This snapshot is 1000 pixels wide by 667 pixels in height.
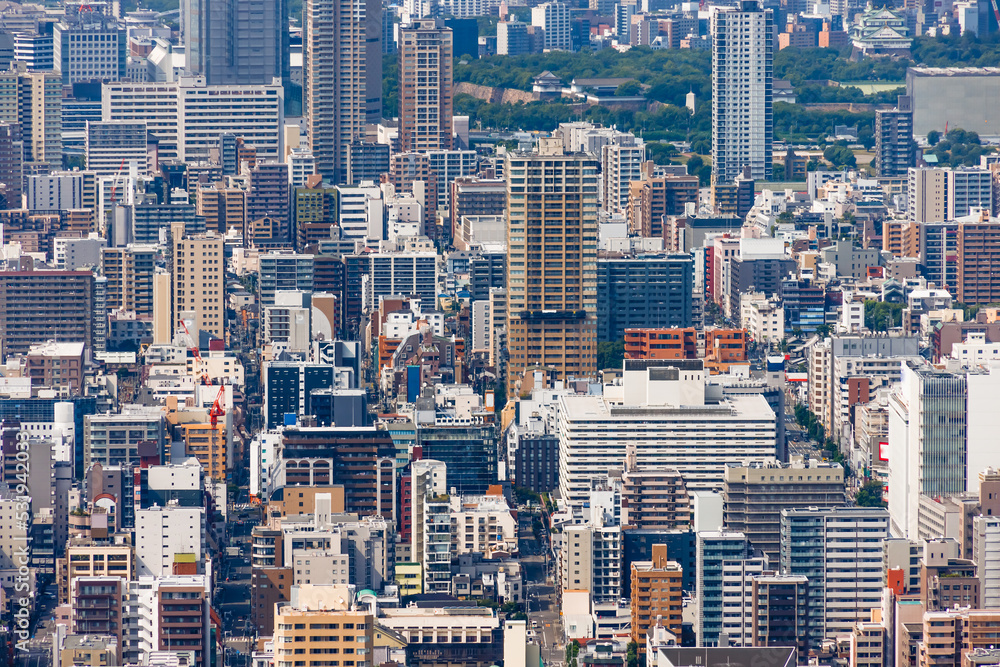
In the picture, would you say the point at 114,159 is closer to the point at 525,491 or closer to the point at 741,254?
the point at 741,254

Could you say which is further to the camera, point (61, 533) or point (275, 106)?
point (275, 106)

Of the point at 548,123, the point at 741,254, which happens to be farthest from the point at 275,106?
the point at 741,254

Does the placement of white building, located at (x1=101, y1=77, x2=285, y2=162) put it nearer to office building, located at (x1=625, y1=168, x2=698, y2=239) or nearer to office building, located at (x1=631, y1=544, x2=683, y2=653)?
office building, located at (x1=625, y1=168, x2=698, y2=239)

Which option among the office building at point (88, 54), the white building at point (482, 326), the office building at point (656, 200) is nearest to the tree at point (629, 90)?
the office building at point (88, 54)

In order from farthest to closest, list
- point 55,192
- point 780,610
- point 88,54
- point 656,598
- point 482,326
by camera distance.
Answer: point 88,54 < point 55,192 < point 482,326 < point 656,598 < point 780,610

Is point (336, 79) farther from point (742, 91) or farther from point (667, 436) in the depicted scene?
point (667, 436)

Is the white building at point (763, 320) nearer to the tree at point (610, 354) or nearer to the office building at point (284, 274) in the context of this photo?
the tree at point (610, 354)

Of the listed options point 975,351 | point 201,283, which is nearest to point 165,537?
point 975,351
